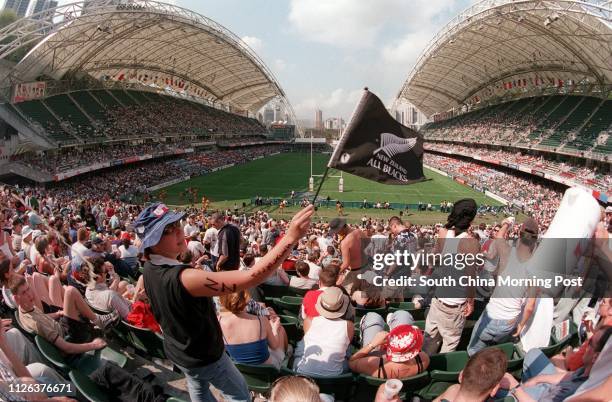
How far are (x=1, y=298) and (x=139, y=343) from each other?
1.95m

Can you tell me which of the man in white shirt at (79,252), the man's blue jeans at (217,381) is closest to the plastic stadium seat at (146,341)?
the man in white shirt at (79,252)

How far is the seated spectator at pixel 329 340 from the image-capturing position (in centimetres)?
397

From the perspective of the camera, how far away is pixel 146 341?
16.2 feet

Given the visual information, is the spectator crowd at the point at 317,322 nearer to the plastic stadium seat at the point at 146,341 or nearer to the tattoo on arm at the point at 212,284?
the tattoo on arm at the point at 212,284

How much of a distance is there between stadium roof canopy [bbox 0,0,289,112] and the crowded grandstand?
31cm

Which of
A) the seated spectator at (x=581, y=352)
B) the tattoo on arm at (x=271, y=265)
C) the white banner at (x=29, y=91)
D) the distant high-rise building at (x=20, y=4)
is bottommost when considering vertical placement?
the seated spectator at (x=581, y=352)

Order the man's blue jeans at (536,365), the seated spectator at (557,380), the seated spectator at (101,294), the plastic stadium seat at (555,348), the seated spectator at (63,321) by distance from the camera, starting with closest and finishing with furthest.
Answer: the seated spectator at (557,380), the man's blue jeans at (536,365), the seated spectator at (63,321), the plastic stadium seat at (555,348), the seated spectator at (101,294)

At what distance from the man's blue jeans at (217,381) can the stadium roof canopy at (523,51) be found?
2947cm

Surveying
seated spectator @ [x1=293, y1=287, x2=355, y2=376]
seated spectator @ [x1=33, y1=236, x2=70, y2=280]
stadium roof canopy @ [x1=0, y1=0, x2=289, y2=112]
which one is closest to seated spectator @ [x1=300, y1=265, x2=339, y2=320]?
seated spectator @ [x1=293, y1=287, x2=355, y2=376]

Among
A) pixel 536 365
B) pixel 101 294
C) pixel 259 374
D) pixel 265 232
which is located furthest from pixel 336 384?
pixel 265 232

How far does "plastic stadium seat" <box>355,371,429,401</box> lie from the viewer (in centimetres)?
384

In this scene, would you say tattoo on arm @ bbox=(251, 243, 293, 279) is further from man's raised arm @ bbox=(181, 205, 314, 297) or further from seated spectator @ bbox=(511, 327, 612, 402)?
seated spectator @ bbox=(511, 327, 612, 402)

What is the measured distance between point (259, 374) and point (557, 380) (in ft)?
8.24

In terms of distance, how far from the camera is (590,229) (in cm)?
392
